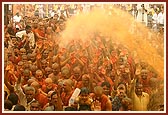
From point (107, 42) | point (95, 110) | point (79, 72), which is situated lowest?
point (95, 110)

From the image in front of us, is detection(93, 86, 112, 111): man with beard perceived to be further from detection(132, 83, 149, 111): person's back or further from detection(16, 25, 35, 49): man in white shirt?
detection(16, 25, 35, 49): man in white shirt

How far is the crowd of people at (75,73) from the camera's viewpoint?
2615 mm

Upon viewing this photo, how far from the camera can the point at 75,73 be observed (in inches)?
A: 103

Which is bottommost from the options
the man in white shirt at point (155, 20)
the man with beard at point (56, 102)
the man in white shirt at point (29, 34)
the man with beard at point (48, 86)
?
the man with beard at point (56, 102)

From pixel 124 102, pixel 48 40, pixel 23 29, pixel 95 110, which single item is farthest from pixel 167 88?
pixel 23 29

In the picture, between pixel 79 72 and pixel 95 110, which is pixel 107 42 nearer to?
pixel 79 72

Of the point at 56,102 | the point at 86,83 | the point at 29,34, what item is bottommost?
the point at 56,102

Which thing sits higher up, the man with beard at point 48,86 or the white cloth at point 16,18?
the white cloth at point 16,18

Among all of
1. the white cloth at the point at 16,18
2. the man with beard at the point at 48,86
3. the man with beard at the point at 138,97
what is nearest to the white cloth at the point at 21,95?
the man with beard at the point at 48,86

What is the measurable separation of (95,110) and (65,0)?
0.66 metres

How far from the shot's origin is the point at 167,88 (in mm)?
2631

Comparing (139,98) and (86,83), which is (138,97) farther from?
(86,83)

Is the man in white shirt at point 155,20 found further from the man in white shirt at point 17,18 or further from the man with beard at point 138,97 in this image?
the man in white shirt at point 17,18

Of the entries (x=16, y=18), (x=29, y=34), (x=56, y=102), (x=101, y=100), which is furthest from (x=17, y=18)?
(x=101, y=100)
